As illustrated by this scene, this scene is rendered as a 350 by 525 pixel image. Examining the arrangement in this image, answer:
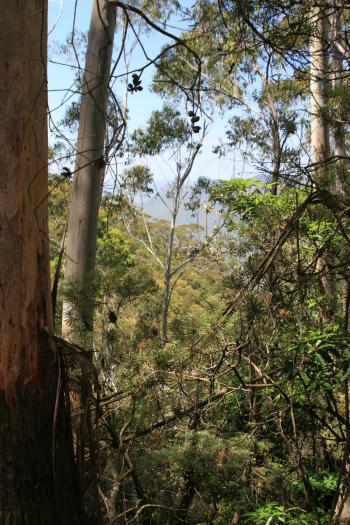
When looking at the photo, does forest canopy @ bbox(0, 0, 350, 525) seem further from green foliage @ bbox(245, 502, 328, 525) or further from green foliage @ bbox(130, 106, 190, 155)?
green foliage @ bbox(130, 106, 190, 155)

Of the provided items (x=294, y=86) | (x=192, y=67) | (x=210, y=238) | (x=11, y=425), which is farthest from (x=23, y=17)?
(x=192, y=67)

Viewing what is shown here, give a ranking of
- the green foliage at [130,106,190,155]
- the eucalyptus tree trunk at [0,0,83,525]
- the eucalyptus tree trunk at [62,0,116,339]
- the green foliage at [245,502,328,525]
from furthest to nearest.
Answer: the green foliage at [130,106,190,155]
the eucalyptus tree trunk at [62,0,116,339]
the green foliage at [245,502,328,525]
the eucalyptus tree trunk at [0,0,83,525]

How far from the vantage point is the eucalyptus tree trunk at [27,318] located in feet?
4.66

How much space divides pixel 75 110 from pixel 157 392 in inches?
258

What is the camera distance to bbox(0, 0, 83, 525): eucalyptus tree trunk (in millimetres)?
1421

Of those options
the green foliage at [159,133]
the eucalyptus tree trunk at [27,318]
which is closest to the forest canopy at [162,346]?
the eucalyptus tree trunk at [27,318]

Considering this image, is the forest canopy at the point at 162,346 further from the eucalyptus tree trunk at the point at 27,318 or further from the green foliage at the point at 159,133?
the green foliage at the point at 159,133

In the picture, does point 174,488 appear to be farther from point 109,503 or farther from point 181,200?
point 181,200

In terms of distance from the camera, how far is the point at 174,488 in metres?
2.64

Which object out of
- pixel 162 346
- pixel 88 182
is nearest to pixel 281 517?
pixel 162 346

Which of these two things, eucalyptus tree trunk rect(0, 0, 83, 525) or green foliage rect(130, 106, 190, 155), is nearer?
eucalyptus tree trunk rect(0, 0, 83, 525)

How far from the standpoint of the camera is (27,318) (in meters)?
1.49

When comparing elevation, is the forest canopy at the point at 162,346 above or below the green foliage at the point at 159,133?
below

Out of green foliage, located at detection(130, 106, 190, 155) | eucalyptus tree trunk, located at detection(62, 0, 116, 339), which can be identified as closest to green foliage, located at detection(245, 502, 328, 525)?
eucalyptus tree trunk, located at detection(62, 0, 116, 339)
